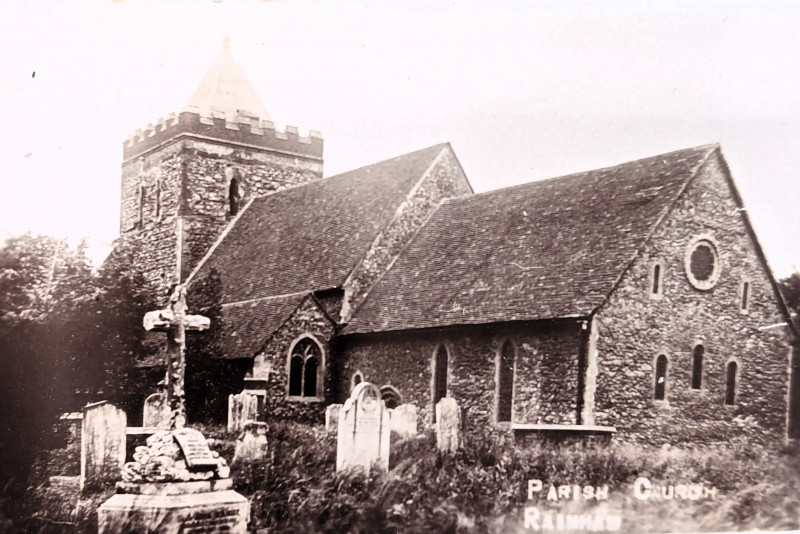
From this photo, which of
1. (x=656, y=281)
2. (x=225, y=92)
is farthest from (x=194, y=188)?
(x=656, y=281)

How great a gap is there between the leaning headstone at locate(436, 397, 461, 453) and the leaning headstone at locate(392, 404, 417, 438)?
0.33 m

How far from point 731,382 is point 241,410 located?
18.6ft

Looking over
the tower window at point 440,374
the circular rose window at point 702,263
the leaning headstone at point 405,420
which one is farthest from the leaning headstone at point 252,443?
the circular rose window at point 702,263

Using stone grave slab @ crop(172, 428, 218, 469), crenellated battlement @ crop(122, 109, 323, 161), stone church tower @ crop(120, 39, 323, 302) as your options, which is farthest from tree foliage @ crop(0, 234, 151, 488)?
crenellated battlement @ crop(122, 109, 323, 161)

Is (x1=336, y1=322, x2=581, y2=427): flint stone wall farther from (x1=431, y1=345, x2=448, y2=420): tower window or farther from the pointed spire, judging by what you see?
the pointed spire

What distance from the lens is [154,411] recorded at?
984 cm

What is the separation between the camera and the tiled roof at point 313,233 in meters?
13.3

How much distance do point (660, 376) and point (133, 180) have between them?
6.99 m

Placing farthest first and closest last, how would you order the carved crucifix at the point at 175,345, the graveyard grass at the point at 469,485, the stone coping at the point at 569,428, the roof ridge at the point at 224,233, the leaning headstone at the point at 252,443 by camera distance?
1. the roof ridge at the point at 224,233
2. the stone coping at the point at 569,428
3. the leaning headstone at the point at 252,443
4. the graveyard grass at the point at 469,485
5. the carved crucifix at the point at 175,345

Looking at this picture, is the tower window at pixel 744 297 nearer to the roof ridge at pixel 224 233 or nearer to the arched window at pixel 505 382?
the arched window at pixel 505 382

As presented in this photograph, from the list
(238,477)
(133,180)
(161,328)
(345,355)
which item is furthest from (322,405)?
(133,180)

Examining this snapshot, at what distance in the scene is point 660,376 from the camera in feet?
36.8

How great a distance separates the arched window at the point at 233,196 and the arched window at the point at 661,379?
665 centimetres

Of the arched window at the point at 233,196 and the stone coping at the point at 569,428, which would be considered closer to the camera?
the stone coping at the point at 569,428
